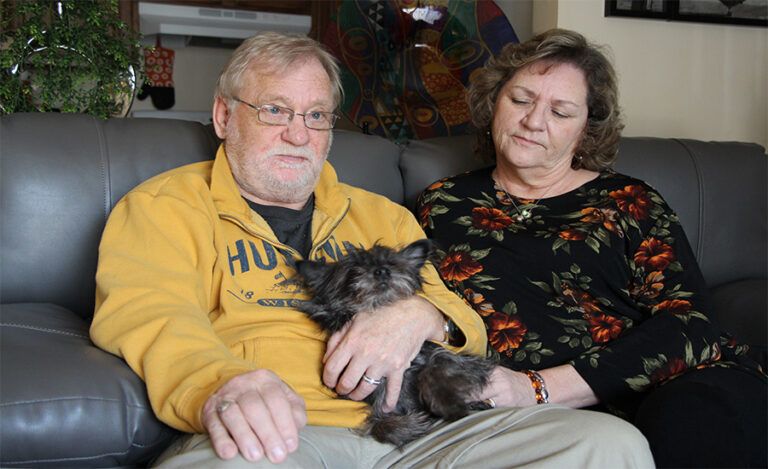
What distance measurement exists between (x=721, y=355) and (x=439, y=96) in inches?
75.5

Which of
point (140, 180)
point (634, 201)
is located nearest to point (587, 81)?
point (634, 201)

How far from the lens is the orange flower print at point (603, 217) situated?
6.98 ft

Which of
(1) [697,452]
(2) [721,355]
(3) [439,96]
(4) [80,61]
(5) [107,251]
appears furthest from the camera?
(3) [439,96]

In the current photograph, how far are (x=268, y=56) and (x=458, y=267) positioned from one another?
0.76 metres

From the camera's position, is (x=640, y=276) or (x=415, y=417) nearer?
(x=415, y=417)

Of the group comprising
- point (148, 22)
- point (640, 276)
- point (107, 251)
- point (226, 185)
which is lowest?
point (640, 276)

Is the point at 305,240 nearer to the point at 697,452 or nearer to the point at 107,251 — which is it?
the point at 107,251

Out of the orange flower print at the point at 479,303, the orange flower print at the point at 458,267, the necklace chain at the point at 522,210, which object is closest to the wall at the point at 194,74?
the necklace chain at the point at 522,210

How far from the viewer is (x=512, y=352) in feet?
6.53

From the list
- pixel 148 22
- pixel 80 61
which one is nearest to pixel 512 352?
pixel 80 61

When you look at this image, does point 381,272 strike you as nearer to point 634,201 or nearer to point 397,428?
point 397,428

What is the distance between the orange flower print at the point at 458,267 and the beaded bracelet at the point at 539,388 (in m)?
0.35

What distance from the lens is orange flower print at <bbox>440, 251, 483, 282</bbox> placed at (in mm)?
2105

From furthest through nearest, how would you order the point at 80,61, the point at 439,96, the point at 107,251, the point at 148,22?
the point at 148,22, the point at 439,96, the point at 80,61, the point at 107,251
